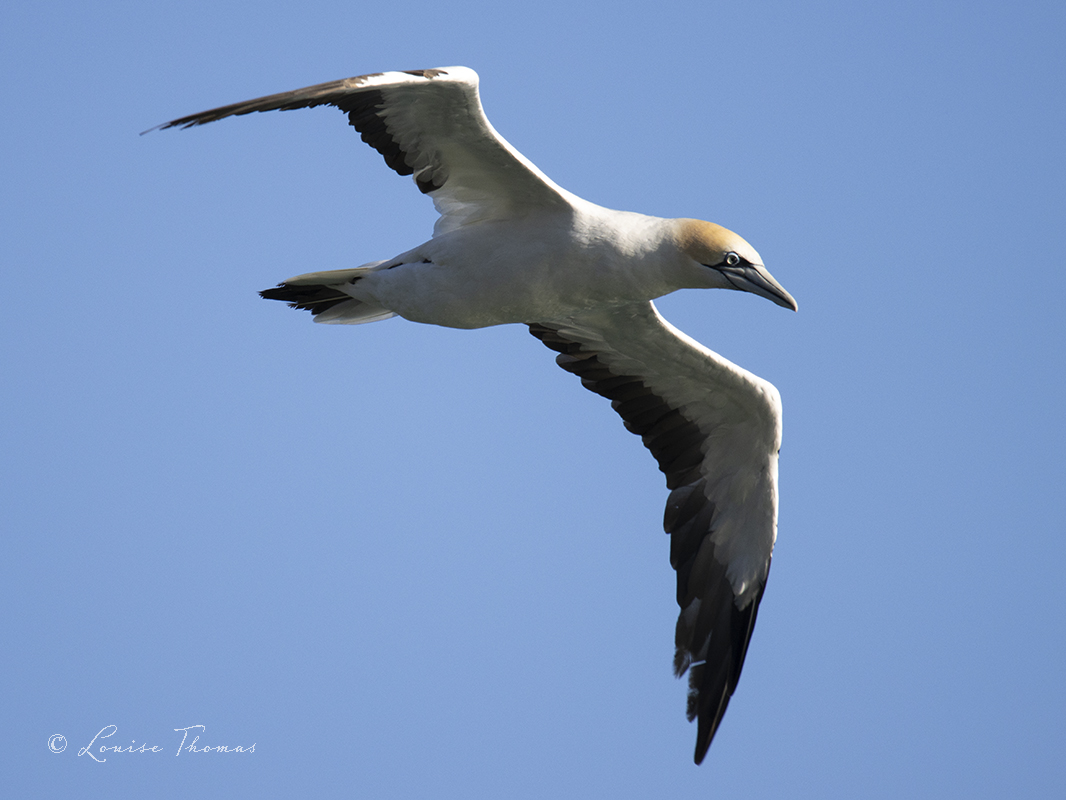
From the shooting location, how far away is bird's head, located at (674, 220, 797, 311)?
27.2 ft

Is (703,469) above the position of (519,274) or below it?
below

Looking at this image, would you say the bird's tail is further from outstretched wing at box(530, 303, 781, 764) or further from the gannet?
outstretched wing at box(530, 303, 781, 764)

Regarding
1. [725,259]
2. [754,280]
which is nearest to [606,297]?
[725,259]

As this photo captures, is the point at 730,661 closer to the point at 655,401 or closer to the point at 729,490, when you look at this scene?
the point at 729,490

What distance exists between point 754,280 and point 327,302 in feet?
12.0

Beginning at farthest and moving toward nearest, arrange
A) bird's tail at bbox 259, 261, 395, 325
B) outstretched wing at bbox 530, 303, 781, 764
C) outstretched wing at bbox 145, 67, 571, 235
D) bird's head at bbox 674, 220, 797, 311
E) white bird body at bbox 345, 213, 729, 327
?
1. outstretched wing at bbox 530, 303, 781, 764
2. bird's tail at bbox 259, 261, 395, 325
3. white bird body at bbox 345, 213, 729, 327
4. bird's head at bbox 674, 220, 797, 311
5. outstretched wing at bbox 145, 67, 571, 235

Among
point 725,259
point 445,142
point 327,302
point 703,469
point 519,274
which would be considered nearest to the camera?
point 725,259

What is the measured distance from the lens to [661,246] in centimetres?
843

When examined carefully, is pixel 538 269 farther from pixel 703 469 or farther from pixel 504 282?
pixel 703 469

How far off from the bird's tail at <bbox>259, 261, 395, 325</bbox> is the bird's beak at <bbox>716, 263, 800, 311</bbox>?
304 centimetres

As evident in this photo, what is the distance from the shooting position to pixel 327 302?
Result: 10.0 metres

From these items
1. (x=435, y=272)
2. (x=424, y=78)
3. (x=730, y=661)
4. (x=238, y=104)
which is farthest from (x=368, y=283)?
(x=730, y=661)

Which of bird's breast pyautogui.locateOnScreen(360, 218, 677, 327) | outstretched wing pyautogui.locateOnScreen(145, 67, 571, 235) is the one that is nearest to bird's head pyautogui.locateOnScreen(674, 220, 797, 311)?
bird's breast pyautogui.locateOnScreen(360, 218, 677, 327)

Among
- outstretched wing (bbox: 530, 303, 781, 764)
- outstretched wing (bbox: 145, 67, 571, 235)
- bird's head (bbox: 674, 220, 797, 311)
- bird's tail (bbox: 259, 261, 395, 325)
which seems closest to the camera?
outstretched wing (bbox: 145, 67, 571, 235)
